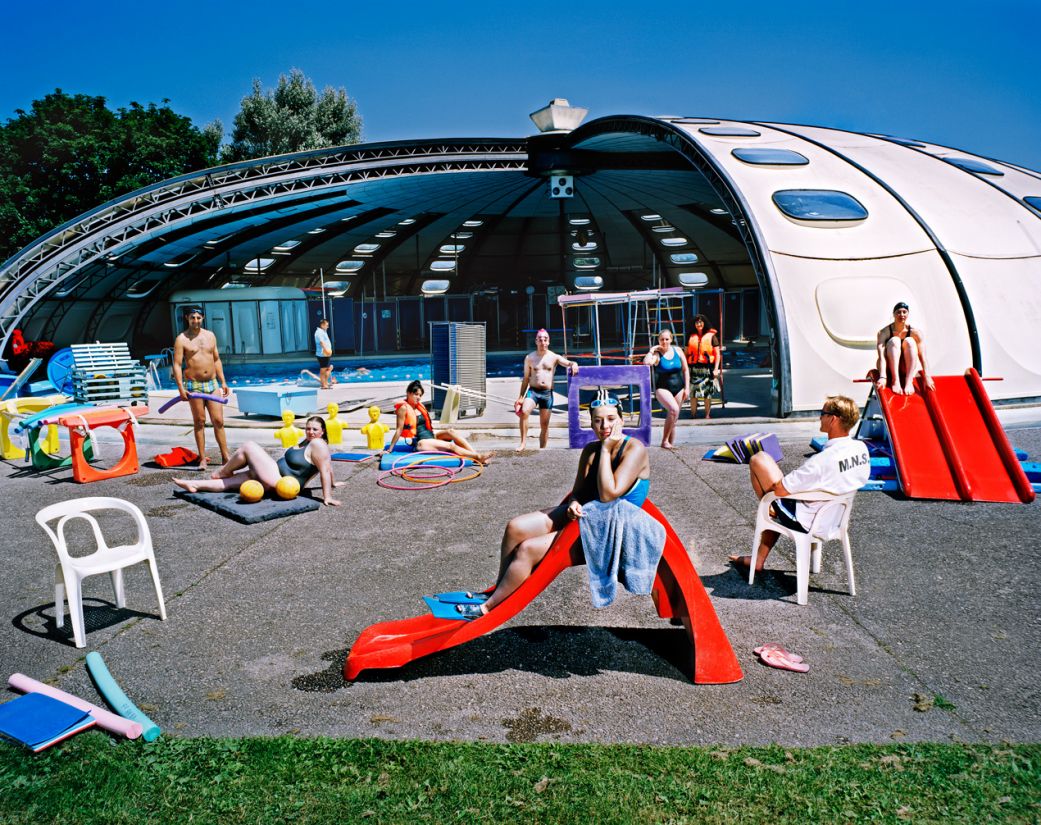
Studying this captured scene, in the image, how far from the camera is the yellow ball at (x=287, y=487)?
27.5 ft

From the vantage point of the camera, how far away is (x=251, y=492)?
8289 millimetres

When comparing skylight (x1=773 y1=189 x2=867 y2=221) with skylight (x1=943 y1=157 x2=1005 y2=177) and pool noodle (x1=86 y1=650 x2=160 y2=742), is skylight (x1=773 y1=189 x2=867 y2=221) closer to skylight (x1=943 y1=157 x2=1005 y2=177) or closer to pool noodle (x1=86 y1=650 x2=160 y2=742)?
skylight (x1=943 y1=157 x2=1005 y2=177)

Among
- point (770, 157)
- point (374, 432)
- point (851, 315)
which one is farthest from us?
point (770, 157)

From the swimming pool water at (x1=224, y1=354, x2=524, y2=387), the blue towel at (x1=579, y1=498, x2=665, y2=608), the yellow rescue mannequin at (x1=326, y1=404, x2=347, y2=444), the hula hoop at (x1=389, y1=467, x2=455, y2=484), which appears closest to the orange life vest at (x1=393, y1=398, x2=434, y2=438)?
the hula hoop at (x1=389, y1=467, x2=455, y2=484)

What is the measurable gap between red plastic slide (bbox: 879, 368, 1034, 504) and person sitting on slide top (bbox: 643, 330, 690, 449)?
2.96m

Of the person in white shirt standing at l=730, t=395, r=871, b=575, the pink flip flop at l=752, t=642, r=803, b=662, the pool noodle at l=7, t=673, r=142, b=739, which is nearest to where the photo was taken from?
the pool noodle at l=7, t=673, r=142, b=739

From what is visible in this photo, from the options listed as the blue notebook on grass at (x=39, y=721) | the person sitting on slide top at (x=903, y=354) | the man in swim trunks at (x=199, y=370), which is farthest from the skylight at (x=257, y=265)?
the blue notebook on grass at (x=39, y=721)

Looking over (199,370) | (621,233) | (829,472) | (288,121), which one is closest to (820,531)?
(829,472)

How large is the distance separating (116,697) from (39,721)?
1.24 ft

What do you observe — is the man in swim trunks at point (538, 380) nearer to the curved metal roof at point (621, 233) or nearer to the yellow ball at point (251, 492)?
the yellow ball at point (251, 492)

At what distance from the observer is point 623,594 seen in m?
5.88

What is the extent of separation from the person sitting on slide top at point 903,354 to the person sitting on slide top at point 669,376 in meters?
2.82

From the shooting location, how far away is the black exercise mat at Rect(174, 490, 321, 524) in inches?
309

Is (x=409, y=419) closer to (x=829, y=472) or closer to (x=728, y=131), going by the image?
(x=829, y=472)
